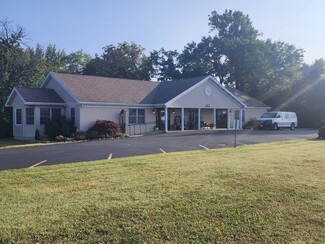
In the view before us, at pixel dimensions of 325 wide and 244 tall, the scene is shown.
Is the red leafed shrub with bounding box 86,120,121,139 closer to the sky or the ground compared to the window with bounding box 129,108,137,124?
closer to the ground

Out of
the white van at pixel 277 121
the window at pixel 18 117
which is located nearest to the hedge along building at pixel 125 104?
the window at pixel 18 117

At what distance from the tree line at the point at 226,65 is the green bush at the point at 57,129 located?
1457 centimetres

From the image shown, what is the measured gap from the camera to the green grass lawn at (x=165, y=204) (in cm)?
510

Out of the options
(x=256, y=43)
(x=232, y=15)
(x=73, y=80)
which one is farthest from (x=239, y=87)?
(x=73, y=80)

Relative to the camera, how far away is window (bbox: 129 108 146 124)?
28891 mm

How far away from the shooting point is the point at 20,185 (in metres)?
7.83

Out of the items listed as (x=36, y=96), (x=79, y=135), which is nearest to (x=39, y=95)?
(x=36, y=96)

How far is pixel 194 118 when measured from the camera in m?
33.7

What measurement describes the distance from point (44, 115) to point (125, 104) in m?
6.55

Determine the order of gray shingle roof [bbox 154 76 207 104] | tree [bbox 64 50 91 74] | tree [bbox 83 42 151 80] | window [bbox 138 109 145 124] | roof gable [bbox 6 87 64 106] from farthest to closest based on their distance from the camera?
tree [bbox 64 50 91 74]
tree [bbox 83 42 151 80]
gray shingle roof [bbox 154 76 207 104]
window [bbox 138 109 145 124]
roof gable [bbox 6 87 64 106]

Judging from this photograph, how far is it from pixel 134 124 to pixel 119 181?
2086cm

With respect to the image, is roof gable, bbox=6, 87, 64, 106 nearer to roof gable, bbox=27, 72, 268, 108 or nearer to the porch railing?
roof gable, bbox=27, 72, 268, 108

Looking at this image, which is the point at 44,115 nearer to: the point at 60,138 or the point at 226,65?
the point at 60,138


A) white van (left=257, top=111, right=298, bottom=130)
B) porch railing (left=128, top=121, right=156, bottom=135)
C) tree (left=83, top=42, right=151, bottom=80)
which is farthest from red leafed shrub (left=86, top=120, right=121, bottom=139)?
tree (left=83, top=42, right=151, bottom=80)
